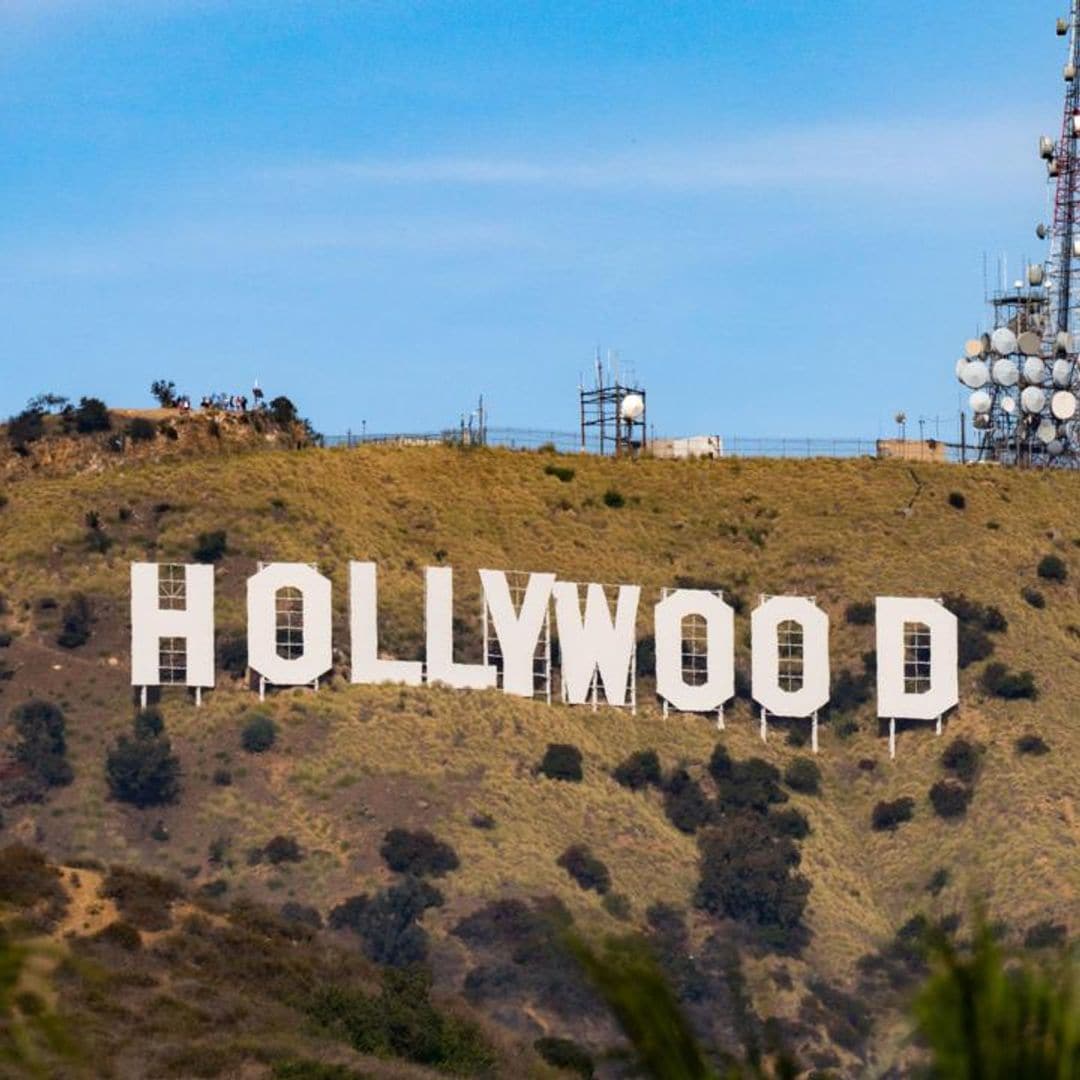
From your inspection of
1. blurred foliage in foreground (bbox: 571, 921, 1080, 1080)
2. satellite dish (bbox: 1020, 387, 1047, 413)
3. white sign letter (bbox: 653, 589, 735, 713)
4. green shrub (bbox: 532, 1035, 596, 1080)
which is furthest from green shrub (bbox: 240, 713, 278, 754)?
blurred foliage in foreground (bbox: 571, 921, 1080, 1080)

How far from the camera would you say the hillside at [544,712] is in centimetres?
8694

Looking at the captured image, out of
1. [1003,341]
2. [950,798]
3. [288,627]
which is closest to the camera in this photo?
[288,627]

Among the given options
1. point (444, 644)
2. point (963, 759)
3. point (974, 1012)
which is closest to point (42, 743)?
point (444, 644)

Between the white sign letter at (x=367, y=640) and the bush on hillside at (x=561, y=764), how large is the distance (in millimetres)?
5282

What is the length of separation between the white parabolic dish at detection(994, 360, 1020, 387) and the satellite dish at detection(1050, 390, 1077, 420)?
199 centimetres

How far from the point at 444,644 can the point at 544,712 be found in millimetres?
4357

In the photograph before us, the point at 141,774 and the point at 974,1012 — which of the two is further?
the point at 141,774

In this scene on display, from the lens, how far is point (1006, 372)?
111812mm

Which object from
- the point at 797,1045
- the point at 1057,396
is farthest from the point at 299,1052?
the point at 1057,396

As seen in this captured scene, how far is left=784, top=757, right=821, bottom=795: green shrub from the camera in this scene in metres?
96.6

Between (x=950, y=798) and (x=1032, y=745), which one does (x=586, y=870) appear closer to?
(x=950, y=798)

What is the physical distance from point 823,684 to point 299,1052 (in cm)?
5150

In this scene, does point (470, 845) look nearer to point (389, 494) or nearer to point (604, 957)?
point (389, 494)

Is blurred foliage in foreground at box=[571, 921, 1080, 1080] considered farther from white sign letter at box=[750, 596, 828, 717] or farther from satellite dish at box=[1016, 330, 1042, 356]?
satellite dish at box=[1016, 330, 1042, 356]
